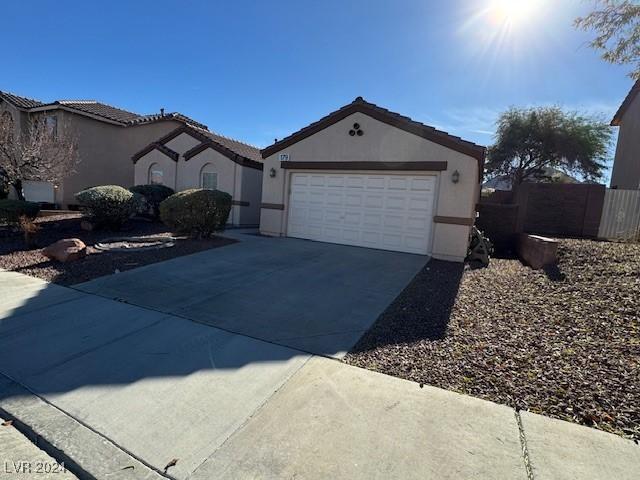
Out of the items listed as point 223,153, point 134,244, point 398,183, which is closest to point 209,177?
point 223,153

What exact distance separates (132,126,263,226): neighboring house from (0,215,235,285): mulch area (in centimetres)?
402

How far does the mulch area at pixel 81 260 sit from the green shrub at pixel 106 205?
40cm

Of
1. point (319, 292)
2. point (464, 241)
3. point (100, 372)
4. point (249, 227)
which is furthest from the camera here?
point (249, 227)

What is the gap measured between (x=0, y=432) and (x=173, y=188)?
50.7ft

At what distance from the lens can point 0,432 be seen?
9.00ft

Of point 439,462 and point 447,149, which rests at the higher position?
point 447,149

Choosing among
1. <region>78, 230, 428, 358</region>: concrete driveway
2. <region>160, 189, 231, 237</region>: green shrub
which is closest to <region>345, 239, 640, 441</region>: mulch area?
<region>78, 230, 428, 358</region>: concrete driveway

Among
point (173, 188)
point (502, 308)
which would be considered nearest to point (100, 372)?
point (502, 308)

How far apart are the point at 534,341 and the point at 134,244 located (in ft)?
31.7

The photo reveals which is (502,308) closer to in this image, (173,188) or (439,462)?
(439,462)

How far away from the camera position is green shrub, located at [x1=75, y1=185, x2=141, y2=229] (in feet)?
37.6

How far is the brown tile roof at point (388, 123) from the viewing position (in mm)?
9695

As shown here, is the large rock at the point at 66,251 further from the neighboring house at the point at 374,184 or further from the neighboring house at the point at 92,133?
the neighboring house at the point at 92,133

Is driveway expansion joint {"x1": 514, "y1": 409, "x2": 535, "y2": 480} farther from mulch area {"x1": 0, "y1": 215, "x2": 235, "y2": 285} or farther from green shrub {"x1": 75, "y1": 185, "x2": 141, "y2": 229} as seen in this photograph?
green shrub {"x1": 75, "y1": 185, "x2": 141, "y2": 229}
